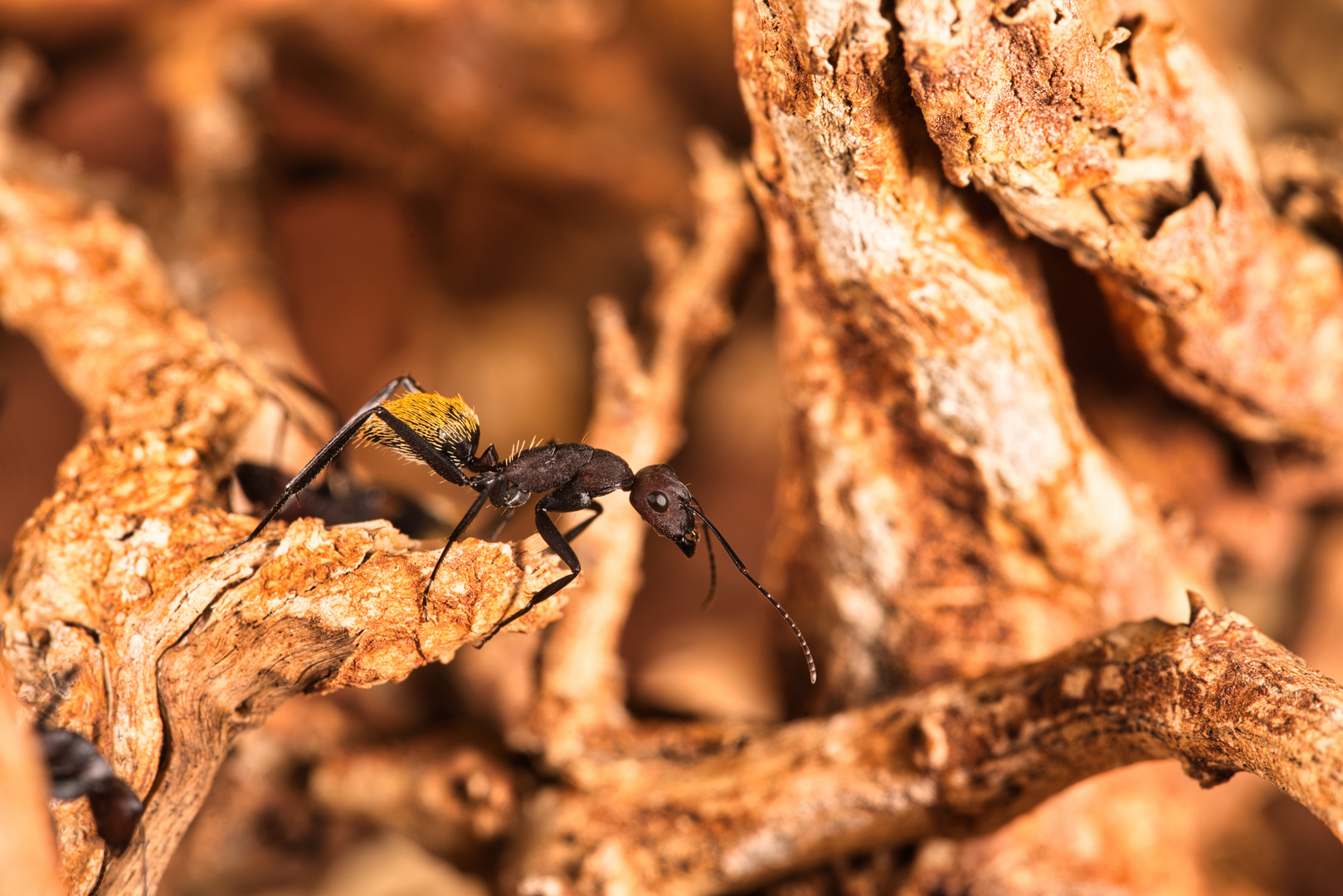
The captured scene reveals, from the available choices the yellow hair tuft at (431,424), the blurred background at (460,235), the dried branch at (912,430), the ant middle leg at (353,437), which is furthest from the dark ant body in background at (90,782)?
the dried branch at (912,430)

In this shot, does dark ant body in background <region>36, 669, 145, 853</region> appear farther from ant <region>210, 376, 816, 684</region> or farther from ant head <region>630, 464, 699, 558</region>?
ant head <region>630, 464, 699, 558</region>

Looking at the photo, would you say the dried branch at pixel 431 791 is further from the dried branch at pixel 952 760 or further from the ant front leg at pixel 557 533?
the ant front leg at pixel 557 533

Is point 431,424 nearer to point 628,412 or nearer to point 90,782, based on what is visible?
point 628,412

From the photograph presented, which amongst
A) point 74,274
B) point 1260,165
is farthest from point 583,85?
point 1260,165

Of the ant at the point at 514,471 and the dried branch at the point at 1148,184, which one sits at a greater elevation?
the dried branch at the point at 1148,184

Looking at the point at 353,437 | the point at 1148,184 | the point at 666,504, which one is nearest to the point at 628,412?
the point at 666,504

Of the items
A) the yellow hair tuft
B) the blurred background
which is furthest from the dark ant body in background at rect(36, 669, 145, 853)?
the blurred background
